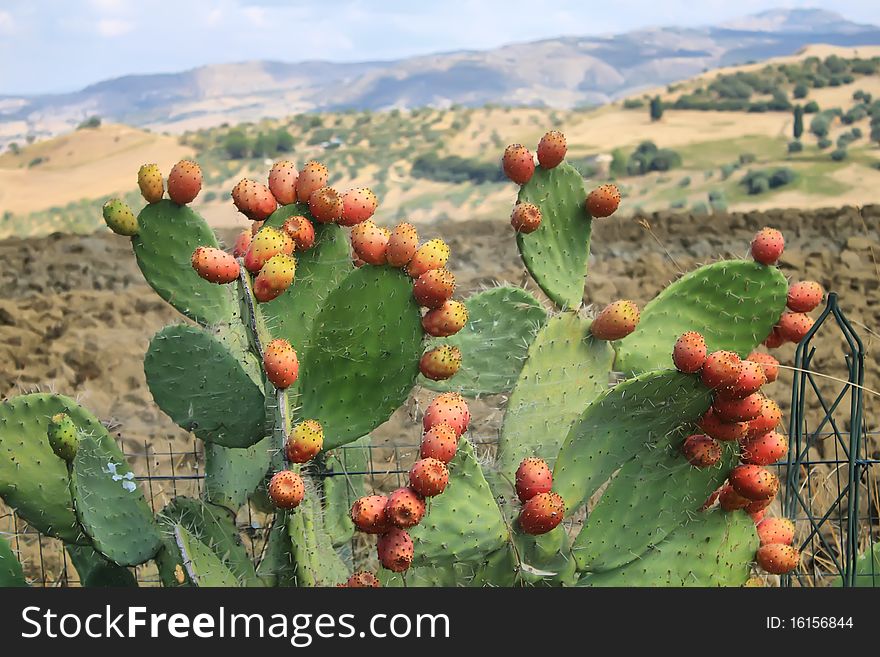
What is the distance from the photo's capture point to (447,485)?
7.06ft

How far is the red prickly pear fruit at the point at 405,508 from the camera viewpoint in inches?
77.5

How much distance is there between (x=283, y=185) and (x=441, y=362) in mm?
560

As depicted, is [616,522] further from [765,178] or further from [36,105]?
[36,105]

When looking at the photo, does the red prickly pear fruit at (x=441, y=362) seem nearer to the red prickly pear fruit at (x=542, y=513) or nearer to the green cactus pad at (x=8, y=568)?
the red prickly pear fruit at (x=542, y=513)

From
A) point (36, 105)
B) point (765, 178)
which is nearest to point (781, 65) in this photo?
point (765, 178)

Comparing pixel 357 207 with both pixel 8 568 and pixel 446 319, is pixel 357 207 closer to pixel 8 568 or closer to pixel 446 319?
pixel 446 319

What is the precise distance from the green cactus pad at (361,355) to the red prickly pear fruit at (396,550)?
387 mm

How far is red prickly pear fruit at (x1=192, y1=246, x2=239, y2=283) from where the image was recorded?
7.18 feet

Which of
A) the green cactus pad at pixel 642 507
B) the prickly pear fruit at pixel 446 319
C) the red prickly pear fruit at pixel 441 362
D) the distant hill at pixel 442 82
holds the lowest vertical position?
the distant hill at pixel 442 82

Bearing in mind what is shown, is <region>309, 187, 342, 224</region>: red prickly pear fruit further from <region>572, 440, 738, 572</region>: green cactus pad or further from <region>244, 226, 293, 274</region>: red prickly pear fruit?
Result: <region>572, 440, 738, 572</region>: green cactus pad

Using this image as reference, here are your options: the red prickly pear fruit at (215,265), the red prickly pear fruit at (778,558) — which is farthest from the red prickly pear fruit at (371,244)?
the red prickly pear fruit at (778,558)

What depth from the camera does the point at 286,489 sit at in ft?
7.09
